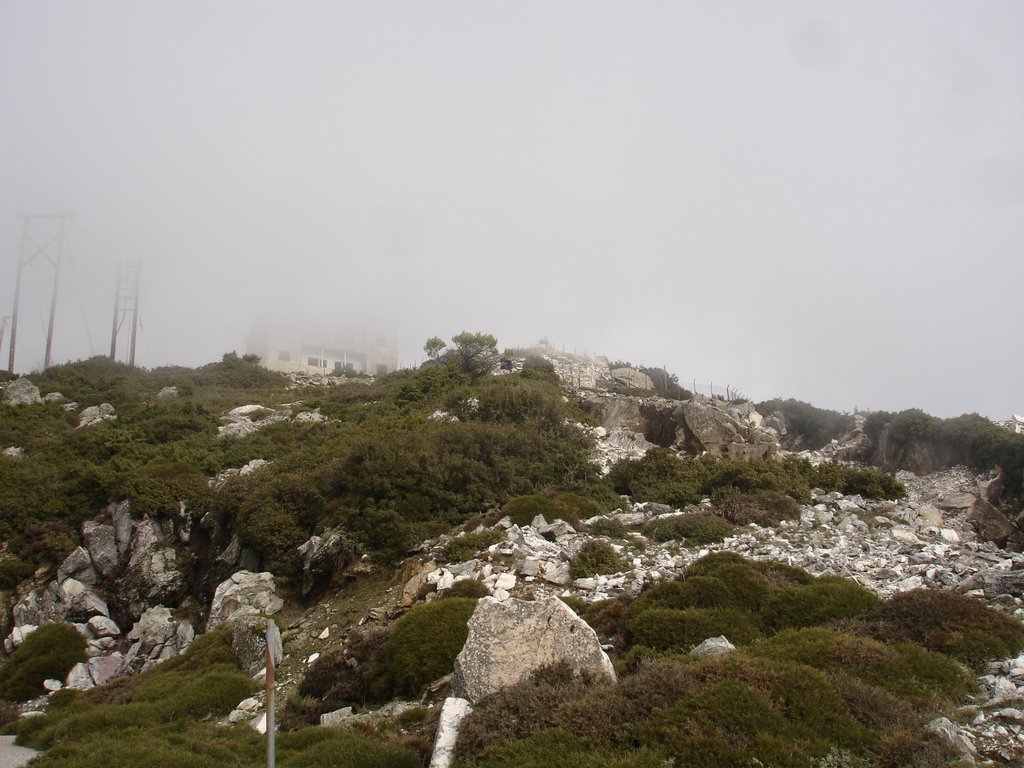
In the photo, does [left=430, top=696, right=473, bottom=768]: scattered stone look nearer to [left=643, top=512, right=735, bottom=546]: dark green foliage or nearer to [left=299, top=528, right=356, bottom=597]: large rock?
[left=643, top=512, right=735, bottom=546]: dark green foliage

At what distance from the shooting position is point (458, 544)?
17.4 m

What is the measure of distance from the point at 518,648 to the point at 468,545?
875 cm

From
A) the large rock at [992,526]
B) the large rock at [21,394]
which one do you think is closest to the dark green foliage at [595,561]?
the large rock at [992,526]

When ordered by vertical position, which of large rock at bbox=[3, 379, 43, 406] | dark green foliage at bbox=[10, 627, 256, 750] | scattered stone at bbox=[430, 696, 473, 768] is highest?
large rock at bbox=[3, 379, 43, 406]

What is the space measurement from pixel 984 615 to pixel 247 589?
1728 cm

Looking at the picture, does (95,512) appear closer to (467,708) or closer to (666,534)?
(666,534)

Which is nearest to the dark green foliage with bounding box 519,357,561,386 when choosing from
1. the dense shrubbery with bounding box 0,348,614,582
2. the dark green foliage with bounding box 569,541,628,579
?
the dense shrubbery with bounding box 0,348,614,582

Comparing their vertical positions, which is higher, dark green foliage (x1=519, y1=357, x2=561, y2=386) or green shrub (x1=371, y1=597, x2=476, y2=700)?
dark green foliage (x1=519, y1=357, x2=561, y2=386)

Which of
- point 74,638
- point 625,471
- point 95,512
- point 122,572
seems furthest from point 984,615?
point 95,512

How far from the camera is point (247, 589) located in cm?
1938

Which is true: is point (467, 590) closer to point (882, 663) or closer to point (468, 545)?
point (468, 545)

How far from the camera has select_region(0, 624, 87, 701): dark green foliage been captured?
1833 cm

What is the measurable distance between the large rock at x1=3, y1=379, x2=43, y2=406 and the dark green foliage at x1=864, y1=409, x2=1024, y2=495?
162 ft

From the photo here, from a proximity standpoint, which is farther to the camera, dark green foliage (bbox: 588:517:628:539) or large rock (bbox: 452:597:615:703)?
dark green foliage (bbox: 588:517:628:539)
